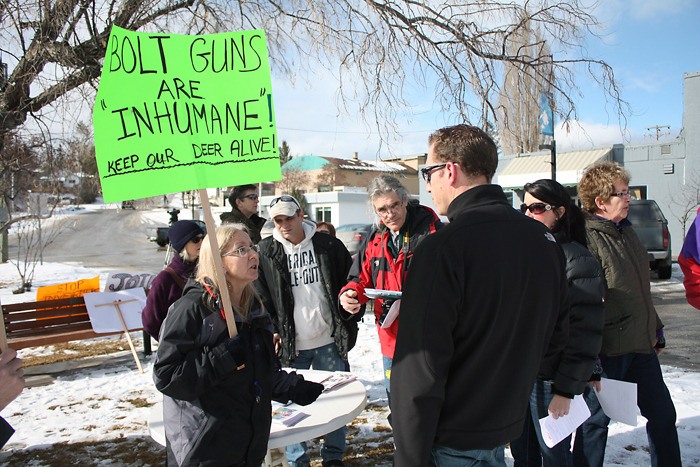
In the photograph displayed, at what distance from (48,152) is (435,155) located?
534 centimetres

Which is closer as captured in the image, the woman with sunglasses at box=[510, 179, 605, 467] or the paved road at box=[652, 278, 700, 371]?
the woman with sunglasses at box=[510, 179, 605, 467]

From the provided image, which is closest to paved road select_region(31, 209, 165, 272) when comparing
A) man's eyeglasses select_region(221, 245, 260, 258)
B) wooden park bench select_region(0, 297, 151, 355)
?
wooden park bench select_region(0, 297, 151, 355)

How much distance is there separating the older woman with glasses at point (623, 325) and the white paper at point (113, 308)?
17.1ft

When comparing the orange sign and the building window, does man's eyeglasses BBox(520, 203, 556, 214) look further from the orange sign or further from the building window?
the building window

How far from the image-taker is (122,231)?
44344 millimetres

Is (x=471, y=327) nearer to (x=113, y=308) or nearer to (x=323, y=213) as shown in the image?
(x=113, y=308)

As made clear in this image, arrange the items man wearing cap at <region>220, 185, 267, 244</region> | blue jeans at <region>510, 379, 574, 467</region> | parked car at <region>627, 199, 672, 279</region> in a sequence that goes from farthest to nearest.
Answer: parked car at <region>627, 199, 672, 279</region> < man wearing cap at <region>220, 185, 267, 244</region> < blue jeans at <region>510, 379, 574, 467</region>

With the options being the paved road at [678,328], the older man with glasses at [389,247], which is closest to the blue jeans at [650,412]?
the older man with glasses at [389,247]

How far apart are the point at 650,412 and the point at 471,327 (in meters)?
2.03

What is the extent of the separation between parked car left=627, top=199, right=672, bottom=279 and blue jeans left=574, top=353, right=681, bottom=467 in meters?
10.4

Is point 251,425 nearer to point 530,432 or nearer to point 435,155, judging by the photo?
point 435,155

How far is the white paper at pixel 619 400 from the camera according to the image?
252 centimetres

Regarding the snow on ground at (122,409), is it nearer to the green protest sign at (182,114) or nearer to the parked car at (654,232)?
the green protest sign at (182,114)

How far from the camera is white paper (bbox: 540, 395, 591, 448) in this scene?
2.32 m
